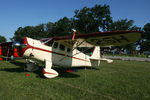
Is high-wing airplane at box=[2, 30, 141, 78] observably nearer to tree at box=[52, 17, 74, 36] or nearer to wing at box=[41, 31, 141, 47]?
wing at box=[41, 31, 141, 47]

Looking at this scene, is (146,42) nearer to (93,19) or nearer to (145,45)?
(145,45)

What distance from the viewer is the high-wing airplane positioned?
17.8 ft

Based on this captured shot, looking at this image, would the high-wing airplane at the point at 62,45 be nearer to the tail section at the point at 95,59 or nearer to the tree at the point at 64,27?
the tail section at the point at 95,59

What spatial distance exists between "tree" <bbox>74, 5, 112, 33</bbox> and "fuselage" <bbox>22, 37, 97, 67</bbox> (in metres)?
35.0

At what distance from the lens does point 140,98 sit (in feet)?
12.1

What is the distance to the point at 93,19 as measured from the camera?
141ft

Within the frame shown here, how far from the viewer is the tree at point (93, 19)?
137 feet

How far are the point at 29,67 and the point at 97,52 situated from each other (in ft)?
19.1

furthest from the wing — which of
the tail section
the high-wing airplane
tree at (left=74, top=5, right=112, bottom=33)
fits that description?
tree at (left=74, top=5, right=112, bottom=33)

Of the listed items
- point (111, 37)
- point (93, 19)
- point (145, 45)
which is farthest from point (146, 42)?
point (111, 37)

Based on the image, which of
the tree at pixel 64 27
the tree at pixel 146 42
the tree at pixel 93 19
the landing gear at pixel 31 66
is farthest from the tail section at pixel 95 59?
the tree at pixel 146 42

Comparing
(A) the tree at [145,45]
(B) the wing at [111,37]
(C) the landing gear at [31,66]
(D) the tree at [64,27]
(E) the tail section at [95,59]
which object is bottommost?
(C) the landing gear at [31,66]

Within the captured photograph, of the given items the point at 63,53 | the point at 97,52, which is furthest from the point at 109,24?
the point at 63,53

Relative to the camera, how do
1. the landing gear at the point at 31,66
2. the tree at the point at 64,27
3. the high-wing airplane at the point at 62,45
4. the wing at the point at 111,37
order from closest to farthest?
1. the wing at the point at 111,37
2. the high-wing airplane at the point at 62,45
3. the landing gear at the point at 31,66
4. the tree at the point at 64,27
